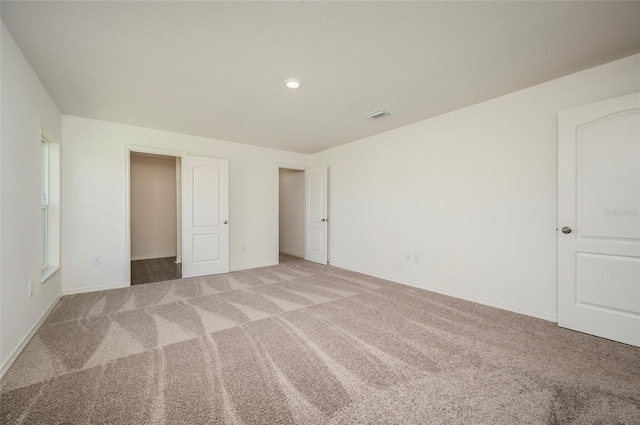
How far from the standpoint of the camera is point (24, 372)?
5.99 feet

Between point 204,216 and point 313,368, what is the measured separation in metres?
3.53

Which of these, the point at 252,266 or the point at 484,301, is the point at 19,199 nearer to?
the point at 252,266

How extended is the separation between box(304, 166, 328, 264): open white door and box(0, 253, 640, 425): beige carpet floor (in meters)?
2.54

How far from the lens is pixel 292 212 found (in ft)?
22.9

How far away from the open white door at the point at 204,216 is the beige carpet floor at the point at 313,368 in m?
1.38

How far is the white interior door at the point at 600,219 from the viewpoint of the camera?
7.23ft

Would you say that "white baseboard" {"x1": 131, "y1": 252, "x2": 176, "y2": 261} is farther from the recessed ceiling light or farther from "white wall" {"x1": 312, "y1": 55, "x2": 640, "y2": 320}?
the recessed ceiling light

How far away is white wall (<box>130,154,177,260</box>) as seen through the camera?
604cm

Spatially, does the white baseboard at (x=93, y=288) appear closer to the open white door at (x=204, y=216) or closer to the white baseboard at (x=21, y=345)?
the white baseboard at (x=21, y=345)

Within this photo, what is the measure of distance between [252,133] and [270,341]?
11.0ft

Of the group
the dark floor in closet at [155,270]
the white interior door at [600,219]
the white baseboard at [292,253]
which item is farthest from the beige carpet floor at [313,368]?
the white baseboard at [292,253]

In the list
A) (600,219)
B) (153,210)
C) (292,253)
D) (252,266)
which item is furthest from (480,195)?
(153,210)

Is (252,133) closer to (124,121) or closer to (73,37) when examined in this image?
(124,121)

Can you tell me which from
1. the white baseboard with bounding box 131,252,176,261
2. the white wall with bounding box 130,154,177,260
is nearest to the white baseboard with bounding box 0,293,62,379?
the white baseboard with bounding box 131,252,176,261
